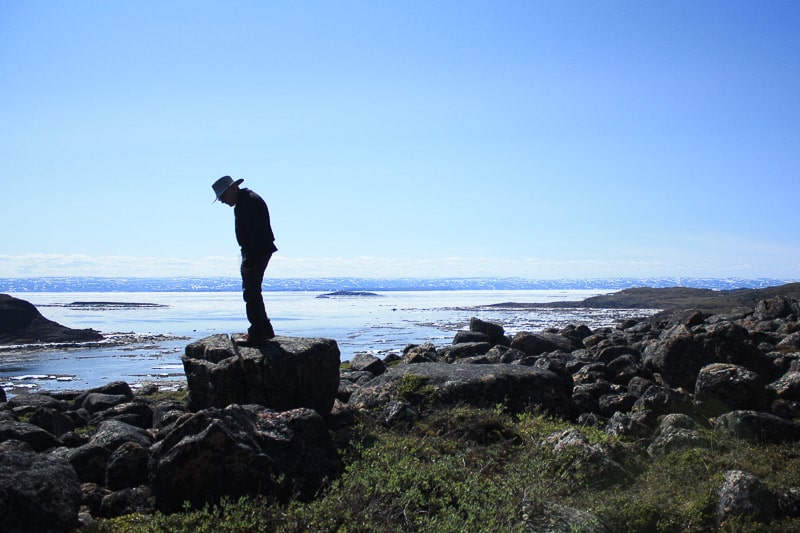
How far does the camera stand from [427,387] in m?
12.0

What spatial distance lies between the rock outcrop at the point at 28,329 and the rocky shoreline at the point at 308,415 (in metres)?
34.2

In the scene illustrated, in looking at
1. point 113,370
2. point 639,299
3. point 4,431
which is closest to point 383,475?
point 4,431

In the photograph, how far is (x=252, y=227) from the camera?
10.7 meters

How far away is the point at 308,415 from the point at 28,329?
49.0m

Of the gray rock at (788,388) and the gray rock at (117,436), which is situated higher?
the gray rock at (788,388)

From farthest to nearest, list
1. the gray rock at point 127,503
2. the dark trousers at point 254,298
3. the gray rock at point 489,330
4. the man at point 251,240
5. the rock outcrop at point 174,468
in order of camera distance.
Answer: the gray rock at point 489,330, the dark trousers at point 254,298, the man at point 251,240, the gray rock at point 127,503, the rock outcrop at point 174,468

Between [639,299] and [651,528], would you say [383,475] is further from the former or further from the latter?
[639,299]

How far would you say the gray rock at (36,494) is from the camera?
6.03m

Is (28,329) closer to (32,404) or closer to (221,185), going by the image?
(32,404)

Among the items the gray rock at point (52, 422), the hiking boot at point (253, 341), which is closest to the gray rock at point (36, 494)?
the hiking boot at point (253, 341)

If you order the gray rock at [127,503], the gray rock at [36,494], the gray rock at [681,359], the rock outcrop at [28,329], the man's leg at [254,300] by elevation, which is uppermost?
the man's leg at [254,300]

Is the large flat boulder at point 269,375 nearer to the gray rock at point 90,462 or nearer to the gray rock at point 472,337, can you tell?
the gray rock at point 90,462

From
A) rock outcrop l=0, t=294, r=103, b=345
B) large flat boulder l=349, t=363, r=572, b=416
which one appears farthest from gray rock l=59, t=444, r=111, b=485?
rock outcrop l=0, t=294, r=103, b=345

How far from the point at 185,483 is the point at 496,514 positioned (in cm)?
321
